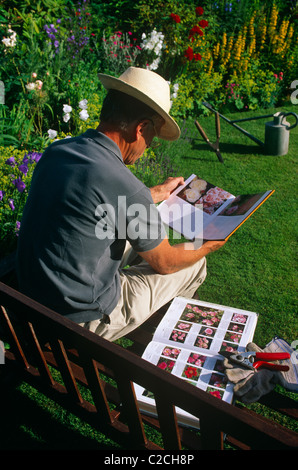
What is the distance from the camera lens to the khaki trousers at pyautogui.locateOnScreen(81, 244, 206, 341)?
1.93m

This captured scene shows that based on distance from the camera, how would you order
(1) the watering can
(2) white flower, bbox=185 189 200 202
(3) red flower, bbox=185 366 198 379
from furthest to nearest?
1. (1) the watering can
2. (2) white flower, bbox=185 189 200 202
3. (3) red flower, bbox=185 366 198 379

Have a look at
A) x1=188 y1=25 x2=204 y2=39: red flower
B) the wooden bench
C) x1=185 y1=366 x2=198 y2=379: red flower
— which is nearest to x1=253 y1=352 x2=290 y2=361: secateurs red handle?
the wooden bench

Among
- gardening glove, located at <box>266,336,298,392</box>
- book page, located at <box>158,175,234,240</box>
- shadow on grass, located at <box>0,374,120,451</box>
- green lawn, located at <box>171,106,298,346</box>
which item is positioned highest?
book page, located at <box>158,175,234,240</box>

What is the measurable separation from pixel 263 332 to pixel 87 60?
450 centimetres

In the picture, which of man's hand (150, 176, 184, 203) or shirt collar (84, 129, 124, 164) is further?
man's hand (150, 176, 184, 203)

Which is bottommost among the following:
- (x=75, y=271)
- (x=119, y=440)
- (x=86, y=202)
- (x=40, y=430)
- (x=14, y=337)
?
(x=40, y=430)

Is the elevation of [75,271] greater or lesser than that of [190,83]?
greater

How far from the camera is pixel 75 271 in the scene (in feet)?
5.42

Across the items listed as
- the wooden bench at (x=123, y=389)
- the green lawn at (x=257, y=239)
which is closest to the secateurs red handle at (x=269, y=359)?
the wooden bench at (x=123, y=389)

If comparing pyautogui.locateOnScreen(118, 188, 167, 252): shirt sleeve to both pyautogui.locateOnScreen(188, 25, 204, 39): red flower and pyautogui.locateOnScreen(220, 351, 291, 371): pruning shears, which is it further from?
pyautogui.locateOnScreen(188, 25, 204, 39): red flower

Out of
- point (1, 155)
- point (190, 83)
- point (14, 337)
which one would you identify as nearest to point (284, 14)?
point (190, 83)

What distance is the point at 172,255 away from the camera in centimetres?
189
